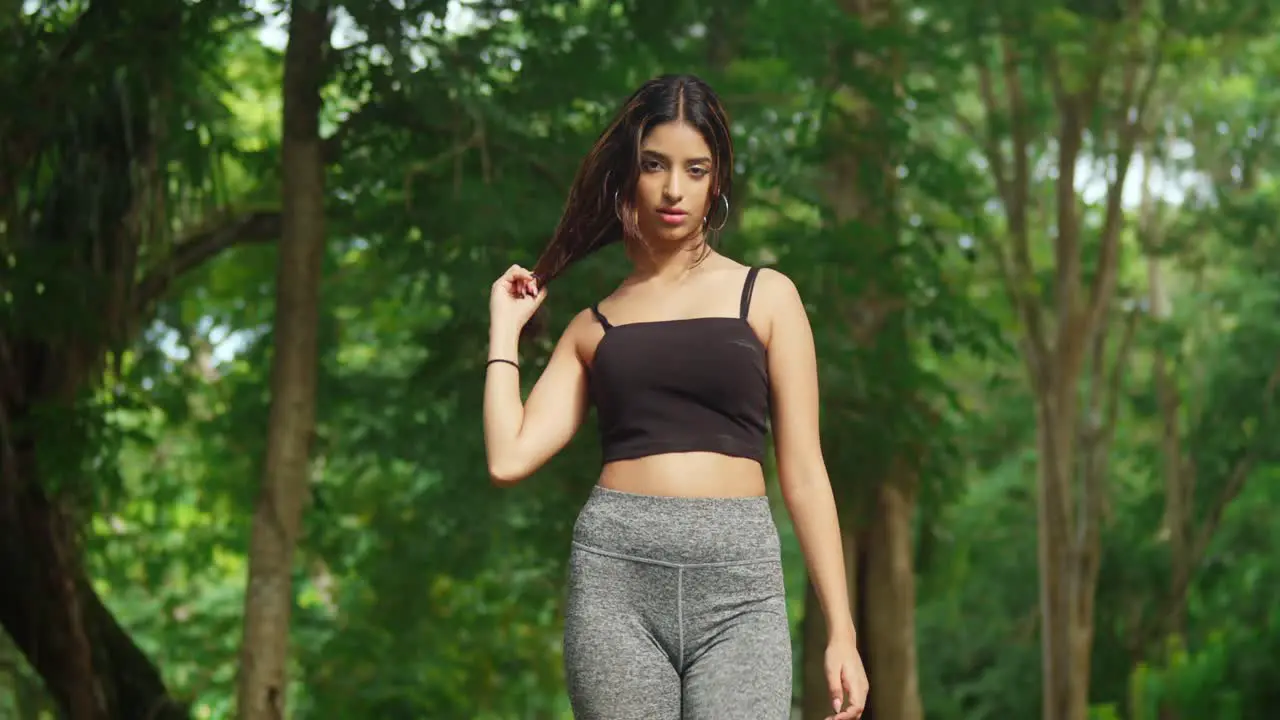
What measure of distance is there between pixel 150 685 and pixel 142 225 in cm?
284

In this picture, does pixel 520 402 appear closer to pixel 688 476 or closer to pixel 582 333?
pixel 582 333

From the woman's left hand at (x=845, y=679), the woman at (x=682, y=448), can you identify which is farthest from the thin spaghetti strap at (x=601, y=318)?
the woman's left hand at (x=845, y=679)

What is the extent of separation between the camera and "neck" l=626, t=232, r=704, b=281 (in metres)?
3.06

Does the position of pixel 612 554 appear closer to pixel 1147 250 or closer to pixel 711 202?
pixel 711 202

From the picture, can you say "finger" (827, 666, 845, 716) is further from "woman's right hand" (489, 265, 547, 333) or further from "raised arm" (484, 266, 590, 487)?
"woman's right hand" (489, 265, 547, 333)

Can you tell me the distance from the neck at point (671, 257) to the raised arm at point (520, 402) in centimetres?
15

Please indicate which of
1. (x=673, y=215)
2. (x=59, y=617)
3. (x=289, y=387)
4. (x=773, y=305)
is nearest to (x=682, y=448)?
(x=773, y=305)

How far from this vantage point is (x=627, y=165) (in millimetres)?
3111

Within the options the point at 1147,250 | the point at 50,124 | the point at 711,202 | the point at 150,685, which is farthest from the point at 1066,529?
the point at 711,202

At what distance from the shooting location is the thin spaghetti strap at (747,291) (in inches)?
116

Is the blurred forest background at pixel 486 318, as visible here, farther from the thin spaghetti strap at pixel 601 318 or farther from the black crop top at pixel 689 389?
the black crop top at pixel 689 389

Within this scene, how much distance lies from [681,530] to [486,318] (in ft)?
18.3

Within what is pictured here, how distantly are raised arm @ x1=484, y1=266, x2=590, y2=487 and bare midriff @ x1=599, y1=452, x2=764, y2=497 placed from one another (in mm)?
186

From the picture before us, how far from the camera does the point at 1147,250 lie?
17.4 m
